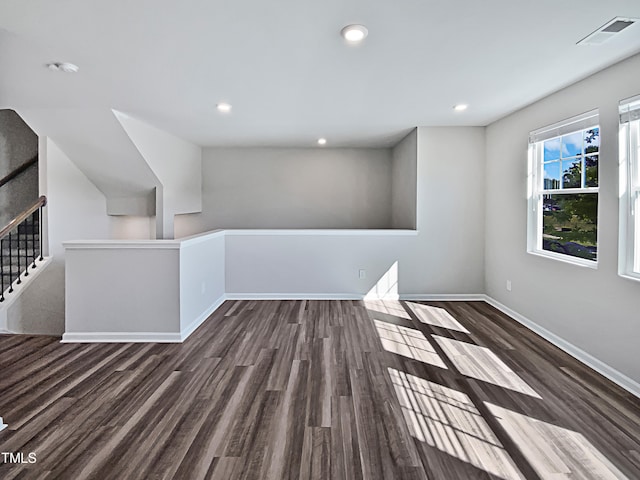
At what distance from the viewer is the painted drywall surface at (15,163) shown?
19.1 ft

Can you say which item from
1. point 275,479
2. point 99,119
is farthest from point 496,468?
point 99,119

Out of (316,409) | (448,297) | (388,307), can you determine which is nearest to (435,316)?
(388,307)

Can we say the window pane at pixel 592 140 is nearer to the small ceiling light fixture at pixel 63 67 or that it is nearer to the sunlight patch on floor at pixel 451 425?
the sunlight patch on floor at pixel 451 425

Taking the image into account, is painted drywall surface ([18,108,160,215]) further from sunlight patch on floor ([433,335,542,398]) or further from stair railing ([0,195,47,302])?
sunlight patch on floor ([433,335,542,398])

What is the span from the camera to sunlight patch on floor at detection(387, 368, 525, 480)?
2.02 m

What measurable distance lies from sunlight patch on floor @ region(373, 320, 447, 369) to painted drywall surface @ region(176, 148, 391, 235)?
3.01m

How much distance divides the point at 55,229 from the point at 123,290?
2.29m

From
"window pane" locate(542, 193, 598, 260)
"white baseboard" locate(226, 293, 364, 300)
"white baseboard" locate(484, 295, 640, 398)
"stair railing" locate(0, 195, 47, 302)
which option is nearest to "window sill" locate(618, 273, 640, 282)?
"window pane" locate(542, 193, 598, 260)

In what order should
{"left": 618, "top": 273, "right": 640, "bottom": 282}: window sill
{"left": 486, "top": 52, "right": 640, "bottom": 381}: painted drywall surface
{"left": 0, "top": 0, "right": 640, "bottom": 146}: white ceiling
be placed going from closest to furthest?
{"left": 0, "top": 0, "right": 640, "bottom": 146}: white ceiling
{"left": 618, "top": 273, "right": 640, "bottom": 282}: window sill
{"left": 486, "top": 52, "right": 640, "bottom": 381}: painted drywall surface

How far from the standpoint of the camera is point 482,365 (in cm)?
327

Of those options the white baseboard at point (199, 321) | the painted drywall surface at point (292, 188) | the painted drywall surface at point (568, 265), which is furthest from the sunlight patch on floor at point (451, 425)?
the painted drywall surface at point (292, 188)

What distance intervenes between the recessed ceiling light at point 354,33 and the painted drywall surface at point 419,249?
3070 mm

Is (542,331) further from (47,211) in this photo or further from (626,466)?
(47,211)

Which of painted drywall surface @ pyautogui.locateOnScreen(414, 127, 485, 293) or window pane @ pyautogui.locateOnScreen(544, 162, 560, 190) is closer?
window pane @ pyautogui.locateOnScreen(544, 162, 560, 190)
